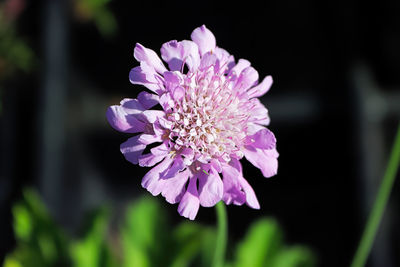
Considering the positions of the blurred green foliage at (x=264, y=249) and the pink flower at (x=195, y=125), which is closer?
the pink flower at (x=195, y=125)

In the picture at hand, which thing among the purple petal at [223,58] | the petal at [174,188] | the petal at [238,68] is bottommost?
the petal at [174,188]

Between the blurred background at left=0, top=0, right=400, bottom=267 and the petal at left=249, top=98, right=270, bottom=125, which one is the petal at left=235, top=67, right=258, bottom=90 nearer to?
the petal at left=249, top=98, right=270, bottom=125

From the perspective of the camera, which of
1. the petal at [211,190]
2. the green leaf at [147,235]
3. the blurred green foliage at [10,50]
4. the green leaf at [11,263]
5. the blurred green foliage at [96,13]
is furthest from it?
the blurred green foliage at [96,13]

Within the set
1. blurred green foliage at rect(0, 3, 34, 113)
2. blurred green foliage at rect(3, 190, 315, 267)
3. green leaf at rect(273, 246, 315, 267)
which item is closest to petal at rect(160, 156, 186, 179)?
blurred green foliage at rect(3, 190, 315, 267)

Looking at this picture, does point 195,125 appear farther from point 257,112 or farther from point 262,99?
point 262,99

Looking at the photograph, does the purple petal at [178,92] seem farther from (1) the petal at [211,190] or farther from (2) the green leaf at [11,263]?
(2) the green leaf at [11,263]

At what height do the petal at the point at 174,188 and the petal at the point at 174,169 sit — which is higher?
the petal at the point at 174,169

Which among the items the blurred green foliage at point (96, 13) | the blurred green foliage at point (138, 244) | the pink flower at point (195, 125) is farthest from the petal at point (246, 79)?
the blurred green foliage at point (96, 13)
